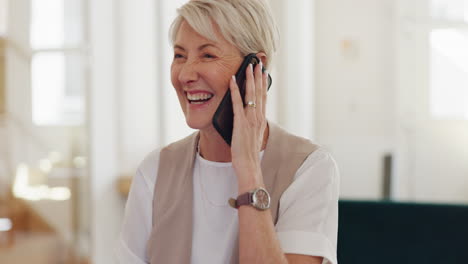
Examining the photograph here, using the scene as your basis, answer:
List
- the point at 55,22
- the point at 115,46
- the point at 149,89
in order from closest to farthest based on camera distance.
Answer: the point at 55,22, the point at 115,46, the point at 149,89

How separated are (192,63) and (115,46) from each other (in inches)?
60.7

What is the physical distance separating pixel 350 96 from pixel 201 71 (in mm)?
3346

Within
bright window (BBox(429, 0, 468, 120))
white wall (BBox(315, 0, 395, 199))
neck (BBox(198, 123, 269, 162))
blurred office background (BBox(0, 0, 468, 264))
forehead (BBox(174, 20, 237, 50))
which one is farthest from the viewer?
white wall (BBox(315, 0, 395, 199))

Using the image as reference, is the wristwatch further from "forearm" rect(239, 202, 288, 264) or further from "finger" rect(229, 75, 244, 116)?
"finger" rect(229, 75, 244, 116)

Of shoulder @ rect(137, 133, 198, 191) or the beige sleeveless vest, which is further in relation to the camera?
shoulder @ rect(137, 133, 198, 191)

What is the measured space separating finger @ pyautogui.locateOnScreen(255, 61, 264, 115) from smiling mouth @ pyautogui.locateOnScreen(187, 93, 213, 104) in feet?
0.30

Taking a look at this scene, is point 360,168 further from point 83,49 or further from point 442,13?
point 83,49

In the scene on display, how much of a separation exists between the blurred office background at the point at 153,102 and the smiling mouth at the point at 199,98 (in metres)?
0.98

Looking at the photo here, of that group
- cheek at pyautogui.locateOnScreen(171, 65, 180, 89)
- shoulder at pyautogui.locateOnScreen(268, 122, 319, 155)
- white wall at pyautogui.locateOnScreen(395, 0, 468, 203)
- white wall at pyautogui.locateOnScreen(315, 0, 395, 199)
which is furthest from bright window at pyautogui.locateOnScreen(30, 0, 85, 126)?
white wall at pyautogui.locateOnScreen(395, 0, 468, 203)

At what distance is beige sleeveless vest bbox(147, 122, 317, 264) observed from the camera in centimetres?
113

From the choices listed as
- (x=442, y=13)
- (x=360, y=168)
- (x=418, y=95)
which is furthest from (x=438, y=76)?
(x=360, y=168)

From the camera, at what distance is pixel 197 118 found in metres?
1.14

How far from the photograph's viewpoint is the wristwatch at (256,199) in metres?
1.03

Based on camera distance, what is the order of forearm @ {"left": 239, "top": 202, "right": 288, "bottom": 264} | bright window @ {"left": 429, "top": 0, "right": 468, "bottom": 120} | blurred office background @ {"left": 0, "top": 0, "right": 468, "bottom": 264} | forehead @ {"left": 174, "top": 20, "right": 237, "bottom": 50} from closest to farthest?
forearm @ {"left": 239, "top": 202, "right": 288, "bottom": 264} → forehead @ {"left": 174, "top": 20, "right": 237, "bottom": 50} → blurred office background @ {"left": 0, "top": 0, "right": 468, "bottom": 264} → bright window @ {"left": 429, "top": 0, "right": 468, "bottom": 120}
